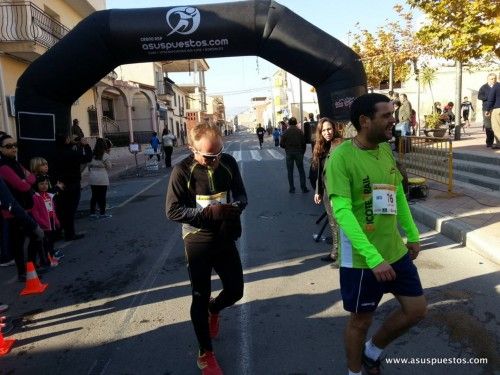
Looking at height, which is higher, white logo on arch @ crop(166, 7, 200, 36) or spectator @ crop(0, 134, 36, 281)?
white logo on arch @ crop(166, 7, 200, 36)

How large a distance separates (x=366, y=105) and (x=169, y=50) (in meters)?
7.00

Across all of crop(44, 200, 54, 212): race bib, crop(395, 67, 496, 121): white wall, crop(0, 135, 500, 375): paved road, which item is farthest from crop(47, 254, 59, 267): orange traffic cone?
crop(395, 67, 496, 121): white wall

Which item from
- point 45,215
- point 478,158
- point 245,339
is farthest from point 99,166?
point 478,158

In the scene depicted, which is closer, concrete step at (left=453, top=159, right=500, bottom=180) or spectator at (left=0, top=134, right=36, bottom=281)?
spectator at (left=0, top=134, right=36, bottom=281)

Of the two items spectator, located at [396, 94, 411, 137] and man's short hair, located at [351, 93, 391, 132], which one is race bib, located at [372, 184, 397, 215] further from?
spectator, located at [396, 94, 411, 137]

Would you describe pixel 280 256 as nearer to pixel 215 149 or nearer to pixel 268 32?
pixel 215 149

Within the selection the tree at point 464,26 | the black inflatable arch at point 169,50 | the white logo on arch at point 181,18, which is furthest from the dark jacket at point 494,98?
the white logo on arch at point 181,18

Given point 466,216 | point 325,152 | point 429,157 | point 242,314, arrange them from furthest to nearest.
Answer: point 429,157
point 466,216
point 325,152
point 242,314

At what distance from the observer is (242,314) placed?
4.07 meters

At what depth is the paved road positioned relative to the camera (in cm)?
326

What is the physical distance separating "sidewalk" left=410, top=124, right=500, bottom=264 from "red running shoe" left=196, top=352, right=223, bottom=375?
362cm

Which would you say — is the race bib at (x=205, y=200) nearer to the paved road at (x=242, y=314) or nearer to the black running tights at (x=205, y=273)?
the black running tights at (x=205, y=273)

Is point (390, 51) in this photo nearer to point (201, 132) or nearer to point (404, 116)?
point (404, 116)

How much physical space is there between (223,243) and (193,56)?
6777 millimetres
